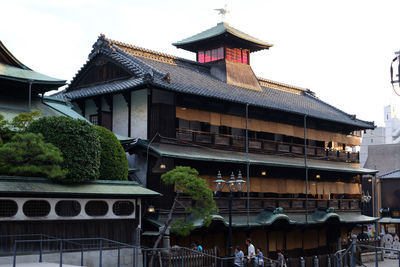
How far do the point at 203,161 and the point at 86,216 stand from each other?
10428 millimetres

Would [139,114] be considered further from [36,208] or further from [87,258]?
[87,258]

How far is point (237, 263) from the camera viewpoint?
26547 mm

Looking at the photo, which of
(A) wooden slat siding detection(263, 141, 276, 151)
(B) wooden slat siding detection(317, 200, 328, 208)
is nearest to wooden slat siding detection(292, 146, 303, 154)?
(A) wooden slat siding detection(263, 141, 276, 151)

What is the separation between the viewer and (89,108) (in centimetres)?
3669

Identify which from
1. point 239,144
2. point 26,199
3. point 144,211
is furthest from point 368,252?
point 26,199

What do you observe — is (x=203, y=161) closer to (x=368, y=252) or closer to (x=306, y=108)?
(x=306, y=108)

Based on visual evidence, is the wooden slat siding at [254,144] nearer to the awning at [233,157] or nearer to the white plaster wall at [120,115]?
the awning at [233,157]

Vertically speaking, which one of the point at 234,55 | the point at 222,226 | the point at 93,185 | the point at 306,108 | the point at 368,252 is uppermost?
the point at 234,55

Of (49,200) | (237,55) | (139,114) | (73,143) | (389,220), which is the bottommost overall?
(389,220)

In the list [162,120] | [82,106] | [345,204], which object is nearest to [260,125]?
[162,120]

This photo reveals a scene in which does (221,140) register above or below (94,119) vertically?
below

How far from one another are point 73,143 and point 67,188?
2.04m

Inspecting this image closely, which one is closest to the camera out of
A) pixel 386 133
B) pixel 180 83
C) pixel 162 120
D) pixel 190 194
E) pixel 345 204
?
pixel 190 194

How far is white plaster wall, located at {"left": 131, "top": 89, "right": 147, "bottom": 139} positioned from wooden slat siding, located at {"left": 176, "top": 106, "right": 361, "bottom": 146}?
2071 millimetres
